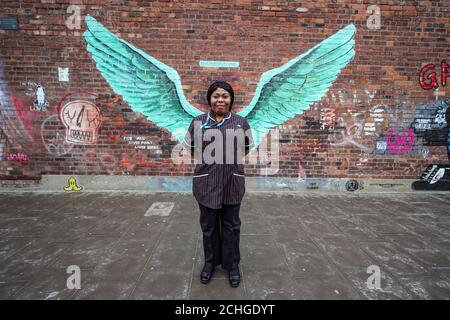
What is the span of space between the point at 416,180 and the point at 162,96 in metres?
5.85

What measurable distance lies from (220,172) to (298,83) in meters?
3.87

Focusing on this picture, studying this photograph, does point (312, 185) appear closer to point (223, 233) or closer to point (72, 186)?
point (223, 233)

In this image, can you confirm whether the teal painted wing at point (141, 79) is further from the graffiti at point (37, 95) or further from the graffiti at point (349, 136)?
the graffiti at point (349, 136)

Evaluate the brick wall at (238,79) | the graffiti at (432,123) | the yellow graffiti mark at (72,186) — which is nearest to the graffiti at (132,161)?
the brick wall at (238,79)

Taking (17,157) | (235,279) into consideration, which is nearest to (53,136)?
(17,157)

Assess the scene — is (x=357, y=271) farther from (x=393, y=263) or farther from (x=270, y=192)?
(x=270, y=192)

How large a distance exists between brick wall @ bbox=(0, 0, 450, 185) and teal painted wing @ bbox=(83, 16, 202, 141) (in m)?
0.15

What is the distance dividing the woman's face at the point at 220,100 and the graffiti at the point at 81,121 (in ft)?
13.1

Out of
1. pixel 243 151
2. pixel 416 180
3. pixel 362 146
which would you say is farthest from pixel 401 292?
pixel 416 180

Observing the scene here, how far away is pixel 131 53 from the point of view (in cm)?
535

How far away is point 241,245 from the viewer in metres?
3.27

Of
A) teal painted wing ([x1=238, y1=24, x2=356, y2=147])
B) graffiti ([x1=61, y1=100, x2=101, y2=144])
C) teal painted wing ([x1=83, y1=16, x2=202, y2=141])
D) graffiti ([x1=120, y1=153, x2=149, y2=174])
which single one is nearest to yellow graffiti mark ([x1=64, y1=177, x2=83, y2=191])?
graffiti ([x1=61, y1=100, x2=101, y2=144])

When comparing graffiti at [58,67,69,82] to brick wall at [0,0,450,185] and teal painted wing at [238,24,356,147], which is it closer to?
brick wall at [0,0,450,185]

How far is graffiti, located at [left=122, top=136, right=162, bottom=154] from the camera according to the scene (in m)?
5.57
